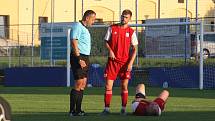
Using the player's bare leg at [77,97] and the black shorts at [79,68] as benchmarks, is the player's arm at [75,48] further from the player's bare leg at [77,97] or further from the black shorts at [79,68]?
the player's bare leg at [77,97]

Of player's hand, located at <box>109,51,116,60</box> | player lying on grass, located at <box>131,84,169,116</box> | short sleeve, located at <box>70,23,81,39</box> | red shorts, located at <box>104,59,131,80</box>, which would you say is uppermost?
short sleeve, located at <box>70,23,81,39</box>

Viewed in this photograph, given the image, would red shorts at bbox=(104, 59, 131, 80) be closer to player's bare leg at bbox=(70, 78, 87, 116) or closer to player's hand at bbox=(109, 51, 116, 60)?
player's hand at bbox=(109, 51, 116, 60)

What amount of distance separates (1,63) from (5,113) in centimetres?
3113

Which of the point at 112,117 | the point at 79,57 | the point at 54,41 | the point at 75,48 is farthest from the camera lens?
the point at 54,41

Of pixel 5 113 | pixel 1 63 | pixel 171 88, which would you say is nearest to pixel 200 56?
pixel 171 88

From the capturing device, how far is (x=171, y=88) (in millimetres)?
28516

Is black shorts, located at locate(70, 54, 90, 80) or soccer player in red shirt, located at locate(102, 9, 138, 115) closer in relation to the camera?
black shorts, located at locate(70, 54, 90, 80)

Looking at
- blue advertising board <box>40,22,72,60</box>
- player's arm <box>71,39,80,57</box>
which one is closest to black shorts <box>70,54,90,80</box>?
player's arm <box>71,39,80,57</box>

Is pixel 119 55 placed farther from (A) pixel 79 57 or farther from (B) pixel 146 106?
(B) pixel 146 106

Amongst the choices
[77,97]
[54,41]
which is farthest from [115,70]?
[54,41]

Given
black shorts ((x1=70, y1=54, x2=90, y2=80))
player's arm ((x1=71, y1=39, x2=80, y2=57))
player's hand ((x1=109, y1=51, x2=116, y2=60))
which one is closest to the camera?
player's arm ((x1=71, y1=39, x2=80, y2=57))

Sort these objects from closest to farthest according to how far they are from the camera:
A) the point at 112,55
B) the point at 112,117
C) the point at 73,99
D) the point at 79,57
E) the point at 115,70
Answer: the point at 112,117
the point at 79,57
the point at 73,99
the point at 112,55
the point at 115,70

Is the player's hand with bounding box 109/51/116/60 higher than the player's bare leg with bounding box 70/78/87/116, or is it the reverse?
the player's hand with bounding box 109/51/116/60

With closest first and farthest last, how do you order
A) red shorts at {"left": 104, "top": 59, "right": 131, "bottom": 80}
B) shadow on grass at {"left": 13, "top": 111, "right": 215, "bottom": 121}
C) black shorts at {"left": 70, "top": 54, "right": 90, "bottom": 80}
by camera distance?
1. shadow on grass at {"left": 13, "top": 111, "right": 215, "bottom": 121}
2. black shorts at {"left": 70, "top": 54, "right": 90, "bottom": 80}
3. red shorts at {"left": 104, "top": 59, "right": 131, "bottom": 80}
